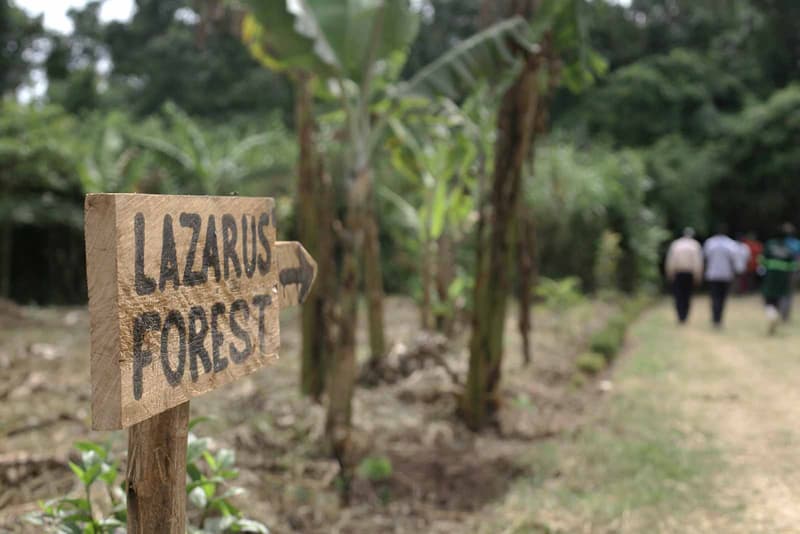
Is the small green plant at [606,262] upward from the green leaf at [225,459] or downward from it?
upward

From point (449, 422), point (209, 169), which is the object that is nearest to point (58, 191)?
point (209, 169)

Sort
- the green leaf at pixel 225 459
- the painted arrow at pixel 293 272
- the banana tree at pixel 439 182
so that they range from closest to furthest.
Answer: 1. the painted arrow at pixel 293 272
2. the green leaf at pixel 225 459
3. the banana tree at pixel 439 182

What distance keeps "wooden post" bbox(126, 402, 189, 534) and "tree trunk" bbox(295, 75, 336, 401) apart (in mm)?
3445

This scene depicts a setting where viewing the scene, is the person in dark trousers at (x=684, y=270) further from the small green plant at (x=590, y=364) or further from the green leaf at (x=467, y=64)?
the green leaf at (x=467, y=64)

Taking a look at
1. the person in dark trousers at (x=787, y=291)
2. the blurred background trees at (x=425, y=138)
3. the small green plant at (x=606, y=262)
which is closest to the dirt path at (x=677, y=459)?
the blurred background trees at (x=425, y=138)

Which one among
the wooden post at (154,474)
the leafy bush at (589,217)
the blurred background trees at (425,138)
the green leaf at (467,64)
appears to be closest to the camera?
the wooden post at (154,474)

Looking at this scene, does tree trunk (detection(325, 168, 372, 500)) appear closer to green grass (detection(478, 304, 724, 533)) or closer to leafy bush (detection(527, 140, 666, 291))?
green grass (detection(478, 304, 724, 533))

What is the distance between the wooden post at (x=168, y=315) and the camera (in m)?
1.44

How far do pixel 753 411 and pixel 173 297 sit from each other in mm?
5341

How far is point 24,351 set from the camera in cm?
728

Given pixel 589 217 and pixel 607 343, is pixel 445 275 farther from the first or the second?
pixel 589 217

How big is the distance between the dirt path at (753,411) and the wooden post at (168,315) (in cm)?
276

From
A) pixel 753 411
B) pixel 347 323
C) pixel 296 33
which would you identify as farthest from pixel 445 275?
pixel 296 33

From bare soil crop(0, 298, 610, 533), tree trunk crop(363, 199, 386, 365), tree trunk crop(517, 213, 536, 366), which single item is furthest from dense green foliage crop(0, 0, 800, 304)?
bare soil crop(0, 298, 610, 533)
